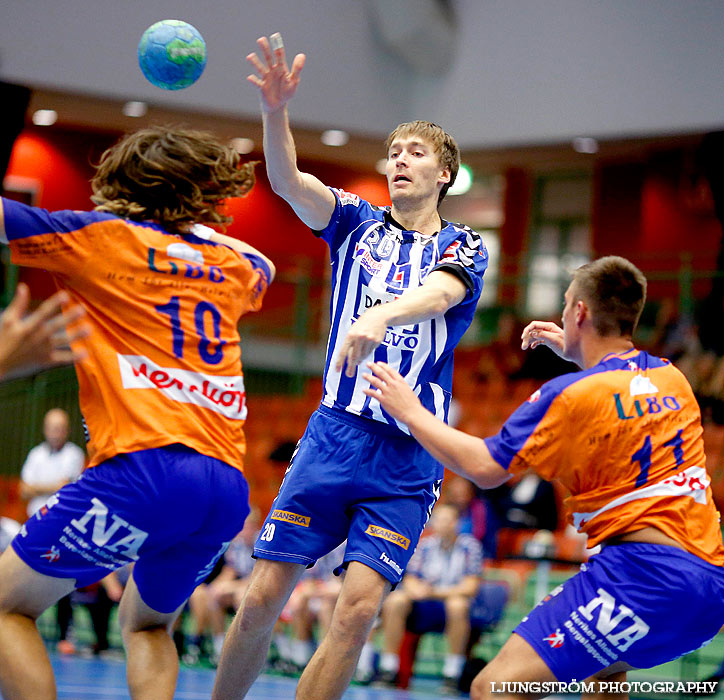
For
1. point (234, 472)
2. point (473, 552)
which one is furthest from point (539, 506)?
point (234, 472)

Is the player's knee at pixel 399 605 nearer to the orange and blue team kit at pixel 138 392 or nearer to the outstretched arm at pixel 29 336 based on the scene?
the orange and blue team kit at pixel 138 392

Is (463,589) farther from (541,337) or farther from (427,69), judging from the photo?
(427,69)

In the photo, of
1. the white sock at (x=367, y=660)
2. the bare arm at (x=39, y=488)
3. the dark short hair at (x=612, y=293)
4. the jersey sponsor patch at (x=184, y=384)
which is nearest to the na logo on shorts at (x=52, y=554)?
the jersey sponsor patch at (x=184, y=384)

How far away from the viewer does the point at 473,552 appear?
8711mm

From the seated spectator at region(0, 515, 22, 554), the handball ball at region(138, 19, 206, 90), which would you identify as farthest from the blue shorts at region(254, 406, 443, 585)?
the seated spectator at region(0, 515, 22, 554)

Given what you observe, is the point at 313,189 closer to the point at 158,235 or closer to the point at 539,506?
the point at 158,235

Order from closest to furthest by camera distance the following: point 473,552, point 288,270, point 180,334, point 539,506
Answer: point 180,334
point 473,552
point 539,506
point 288,270

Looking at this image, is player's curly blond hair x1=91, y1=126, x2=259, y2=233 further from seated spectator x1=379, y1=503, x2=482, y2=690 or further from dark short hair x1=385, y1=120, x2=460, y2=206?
seated spectator x1=379, y1=503, x2=482, y2=690

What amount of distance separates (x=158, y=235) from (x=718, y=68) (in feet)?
37.3

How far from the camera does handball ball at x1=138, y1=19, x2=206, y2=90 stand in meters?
4.68

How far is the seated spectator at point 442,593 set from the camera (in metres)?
8.45

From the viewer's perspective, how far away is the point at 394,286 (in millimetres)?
4332

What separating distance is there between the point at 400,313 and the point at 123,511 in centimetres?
123

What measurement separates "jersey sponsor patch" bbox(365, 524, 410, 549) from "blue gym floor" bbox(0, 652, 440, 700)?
10.8 feet
